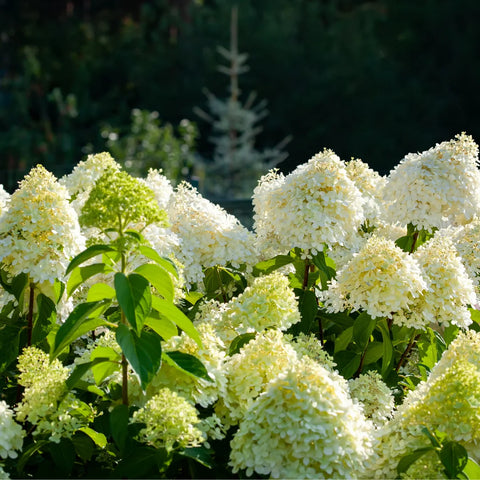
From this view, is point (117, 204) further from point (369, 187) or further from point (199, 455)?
point (369, 187)

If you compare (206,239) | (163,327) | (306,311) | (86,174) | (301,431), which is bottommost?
(301,431)

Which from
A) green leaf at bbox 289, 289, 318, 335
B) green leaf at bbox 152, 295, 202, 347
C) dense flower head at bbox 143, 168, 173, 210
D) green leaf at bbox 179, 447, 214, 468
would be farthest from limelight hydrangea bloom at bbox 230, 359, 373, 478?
dense flower head at bbox 143, 168, 173, 210

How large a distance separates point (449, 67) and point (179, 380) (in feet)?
37.3

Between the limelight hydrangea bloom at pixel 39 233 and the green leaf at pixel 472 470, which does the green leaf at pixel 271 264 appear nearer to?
the limelight hydrangea bloom at pixel 39 233

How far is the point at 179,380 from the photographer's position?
5.06 feet

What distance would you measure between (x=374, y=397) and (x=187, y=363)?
476mm

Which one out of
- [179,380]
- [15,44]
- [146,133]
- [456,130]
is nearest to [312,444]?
[179,380]

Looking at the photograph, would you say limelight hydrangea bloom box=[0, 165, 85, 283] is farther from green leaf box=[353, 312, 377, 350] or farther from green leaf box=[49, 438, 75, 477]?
green leaf box=[353, 312, 377, 350]

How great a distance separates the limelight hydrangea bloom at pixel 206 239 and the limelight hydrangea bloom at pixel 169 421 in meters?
0.77

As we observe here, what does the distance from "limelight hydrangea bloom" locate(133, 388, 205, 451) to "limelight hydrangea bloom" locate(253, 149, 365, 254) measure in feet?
2.37

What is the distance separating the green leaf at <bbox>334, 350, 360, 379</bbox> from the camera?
73.2 inches

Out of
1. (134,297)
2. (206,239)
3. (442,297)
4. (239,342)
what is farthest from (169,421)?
(206,239)

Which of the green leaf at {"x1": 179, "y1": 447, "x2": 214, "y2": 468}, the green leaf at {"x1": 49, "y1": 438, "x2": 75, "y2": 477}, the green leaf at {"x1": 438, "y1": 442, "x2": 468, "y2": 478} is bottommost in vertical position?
the green leaf at {"x1": 438, "y1": 442, "x2": 468, "y2": 478}

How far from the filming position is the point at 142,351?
1.36m
